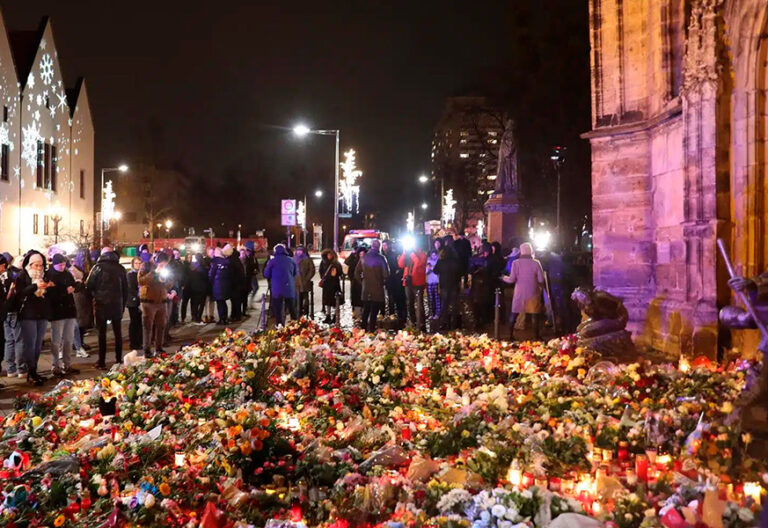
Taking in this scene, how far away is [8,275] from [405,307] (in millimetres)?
8961

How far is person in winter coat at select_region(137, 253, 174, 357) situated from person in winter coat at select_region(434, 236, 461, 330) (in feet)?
18.9

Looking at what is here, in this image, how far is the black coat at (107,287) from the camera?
39.0 feet

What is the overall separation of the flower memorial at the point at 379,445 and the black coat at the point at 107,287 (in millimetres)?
3262

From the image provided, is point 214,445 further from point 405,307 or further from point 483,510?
point 405,307

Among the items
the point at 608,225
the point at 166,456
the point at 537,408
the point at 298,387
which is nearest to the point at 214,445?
the point at 166,456

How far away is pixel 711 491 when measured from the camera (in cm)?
413

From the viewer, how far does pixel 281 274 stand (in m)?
15.9

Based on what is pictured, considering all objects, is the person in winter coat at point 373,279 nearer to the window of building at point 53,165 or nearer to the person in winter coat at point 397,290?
the person in winter coat at point 397,290

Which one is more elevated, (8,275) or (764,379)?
(8,275)

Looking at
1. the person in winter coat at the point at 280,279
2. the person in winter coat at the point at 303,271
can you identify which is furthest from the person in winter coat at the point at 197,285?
the person in winter coat at the point at 280,279

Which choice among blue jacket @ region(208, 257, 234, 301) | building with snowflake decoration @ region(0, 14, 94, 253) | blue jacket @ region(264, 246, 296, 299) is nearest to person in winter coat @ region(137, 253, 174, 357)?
blue jacket @ region(264, 246, 296, 299)

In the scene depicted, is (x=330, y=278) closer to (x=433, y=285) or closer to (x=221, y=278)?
(x=433, y=285)

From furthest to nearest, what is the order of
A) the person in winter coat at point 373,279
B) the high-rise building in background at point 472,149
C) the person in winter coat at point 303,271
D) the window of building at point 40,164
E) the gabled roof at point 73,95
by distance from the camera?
1. the gabled roof at point 73,95
2. the window of building at point 40,164
3. the high-rise building in background at point 472,149
4. the person in winter coat at point 303,271
5. the person in winter coat at point 373,279

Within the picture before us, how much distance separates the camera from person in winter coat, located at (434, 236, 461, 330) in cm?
1593
